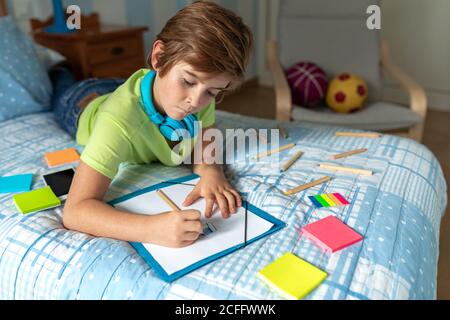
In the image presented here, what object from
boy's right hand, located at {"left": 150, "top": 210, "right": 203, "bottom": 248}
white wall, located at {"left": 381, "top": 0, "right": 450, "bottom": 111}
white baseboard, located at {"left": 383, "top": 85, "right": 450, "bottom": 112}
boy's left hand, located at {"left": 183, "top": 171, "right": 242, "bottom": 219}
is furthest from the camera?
white baseboard, located at {"left": 383, "top": 85, "right": 450, "bottom": 112}

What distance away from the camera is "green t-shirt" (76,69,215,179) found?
879 mm

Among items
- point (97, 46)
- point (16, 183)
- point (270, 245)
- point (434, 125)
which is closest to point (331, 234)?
point (270, 245)

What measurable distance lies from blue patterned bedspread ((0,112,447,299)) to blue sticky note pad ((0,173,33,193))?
0.07ft

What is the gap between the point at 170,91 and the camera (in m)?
0.91

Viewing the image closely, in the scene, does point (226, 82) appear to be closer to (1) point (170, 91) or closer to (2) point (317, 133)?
(1) point (170, 91)

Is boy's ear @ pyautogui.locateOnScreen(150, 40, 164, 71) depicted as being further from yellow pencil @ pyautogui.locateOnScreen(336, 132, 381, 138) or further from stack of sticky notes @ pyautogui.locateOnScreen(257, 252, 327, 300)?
yellow pencil @ pyautogui.locateOnScreen(336, 132, 381, 138)

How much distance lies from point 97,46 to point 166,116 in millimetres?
1149

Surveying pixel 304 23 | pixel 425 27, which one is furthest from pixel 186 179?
pixel 425 27

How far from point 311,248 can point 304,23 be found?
175cm

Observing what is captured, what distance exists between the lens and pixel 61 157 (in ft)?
3.83

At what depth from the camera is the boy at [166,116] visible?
2.53ft

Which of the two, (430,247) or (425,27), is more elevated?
(425,27)

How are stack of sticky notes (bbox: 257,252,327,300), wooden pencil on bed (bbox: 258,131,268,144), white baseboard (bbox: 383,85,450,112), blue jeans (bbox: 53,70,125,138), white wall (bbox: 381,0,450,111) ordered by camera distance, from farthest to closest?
white baseboard (bbox: 383,85,450,112) → white wall (bbox: 381,0,450,111) → blue jeans (bbox: 53,70,125,138) → wooden pencil on bed (bbox: 258,131,268,144) → stack of sticky notes (bbox: 257,252,327,300)

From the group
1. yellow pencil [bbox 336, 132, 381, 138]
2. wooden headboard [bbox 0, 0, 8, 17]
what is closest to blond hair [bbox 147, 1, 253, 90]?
yellow pencil [bbox 336, 132, 381, 138]
